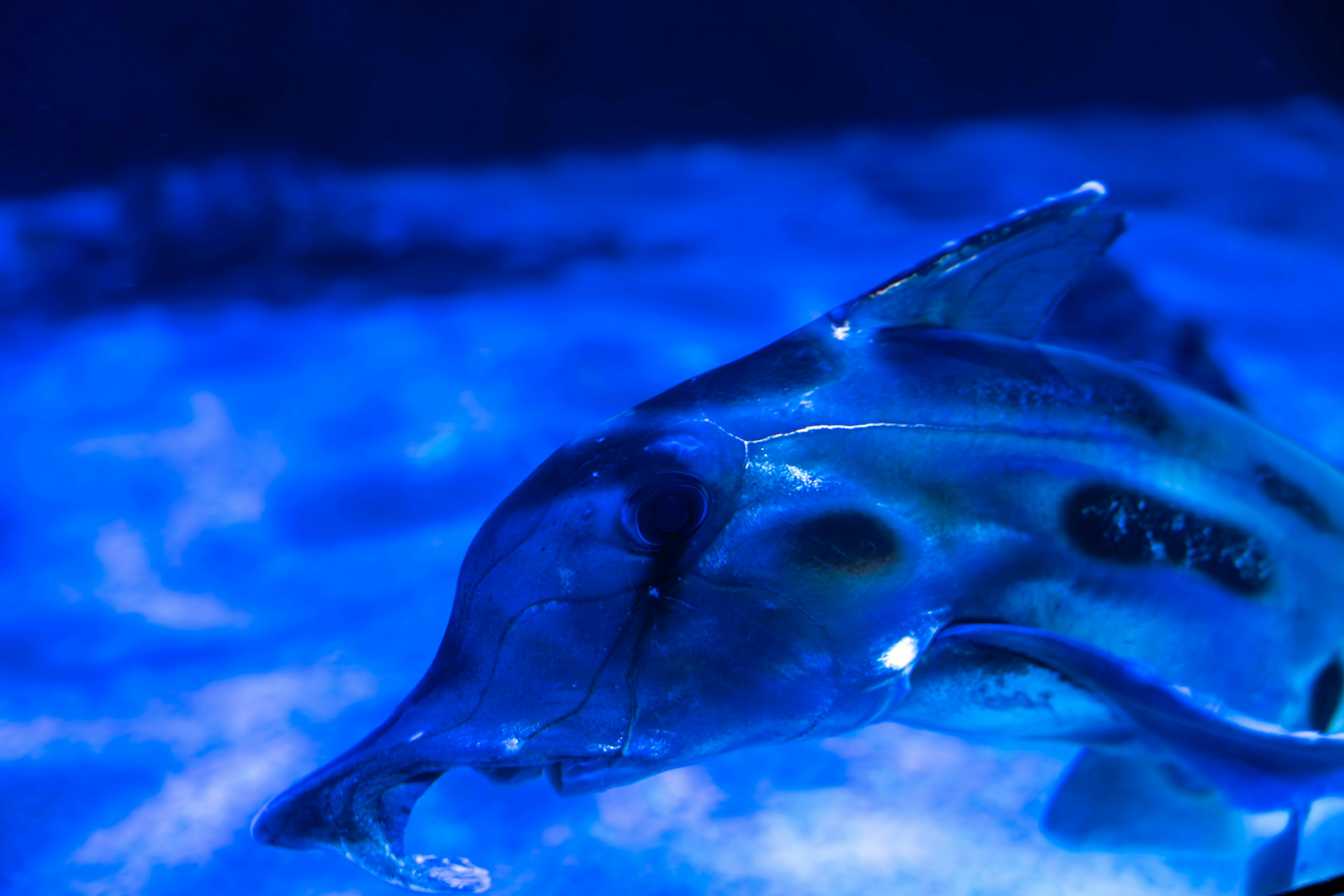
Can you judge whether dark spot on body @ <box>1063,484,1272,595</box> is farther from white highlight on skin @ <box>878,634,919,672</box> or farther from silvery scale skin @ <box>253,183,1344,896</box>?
white highlight on skin @ <box>878,634,919,672</box>

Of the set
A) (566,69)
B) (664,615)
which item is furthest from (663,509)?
(566,69)

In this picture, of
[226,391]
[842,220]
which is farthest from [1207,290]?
[226,391]

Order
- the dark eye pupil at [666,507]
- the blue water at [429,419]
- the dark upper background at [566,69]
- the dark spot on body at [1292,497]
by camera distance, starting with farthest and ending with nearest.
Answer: the dark upper background at [566,69] < the blue water at [429,419] < the dark spot on body at [1292,497] < the dark eye pupil at [666,507]

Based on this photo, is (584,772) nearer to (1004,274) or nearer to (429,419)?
(1004,274)

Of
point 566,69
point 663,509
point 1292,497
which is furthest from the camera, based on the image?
point 566,69

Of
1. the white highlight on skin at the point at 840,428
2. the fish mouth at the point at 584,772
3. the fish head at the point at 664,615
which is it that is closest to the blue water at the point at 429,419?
the fish mouth at the point at 584,772

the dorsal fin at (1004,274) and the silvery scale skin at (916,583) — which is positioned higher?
the dorsal fin at (1004,274)

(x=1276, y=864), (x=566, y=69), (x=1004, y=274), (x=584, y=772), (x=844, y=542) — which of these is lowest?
(x=1276, y=864)

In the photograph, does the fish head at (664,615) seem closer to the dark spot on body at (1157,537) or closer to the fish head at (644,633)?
the fish head at (644,633)
